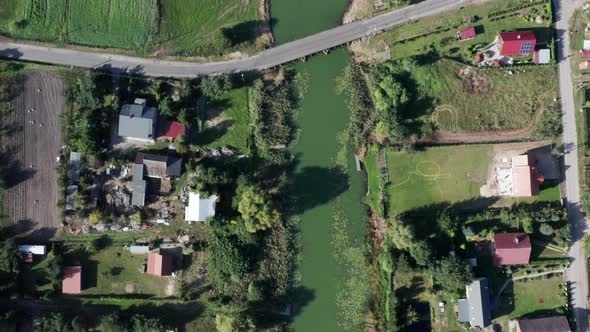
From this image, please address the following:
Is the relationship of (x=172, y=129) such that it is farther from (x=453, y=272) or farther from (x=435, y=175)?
(x=453, y=272)

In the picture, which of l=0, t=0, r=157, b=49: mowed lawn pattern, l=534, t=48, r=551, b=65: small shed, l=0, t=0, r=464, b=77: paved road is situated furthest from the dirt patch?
l=0, t=0, r=157, b=49: mowed lawn pattern

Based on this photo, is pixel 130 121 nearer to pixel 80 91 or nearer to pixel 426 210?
pixel 80 91

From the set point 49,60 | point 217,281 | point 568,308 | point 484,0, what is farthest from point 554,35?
point 49,60

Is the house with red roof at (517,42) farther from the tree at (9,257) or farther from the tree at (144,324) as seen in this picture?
the tree at (9,257)

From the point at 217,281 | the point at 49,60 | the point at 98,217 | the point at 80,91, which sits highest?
the point at 49,60

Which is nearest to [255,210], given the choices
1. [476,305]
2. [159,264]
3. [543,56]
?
[159,264]

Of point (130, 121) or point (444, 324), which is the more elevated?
point (130, 121)
